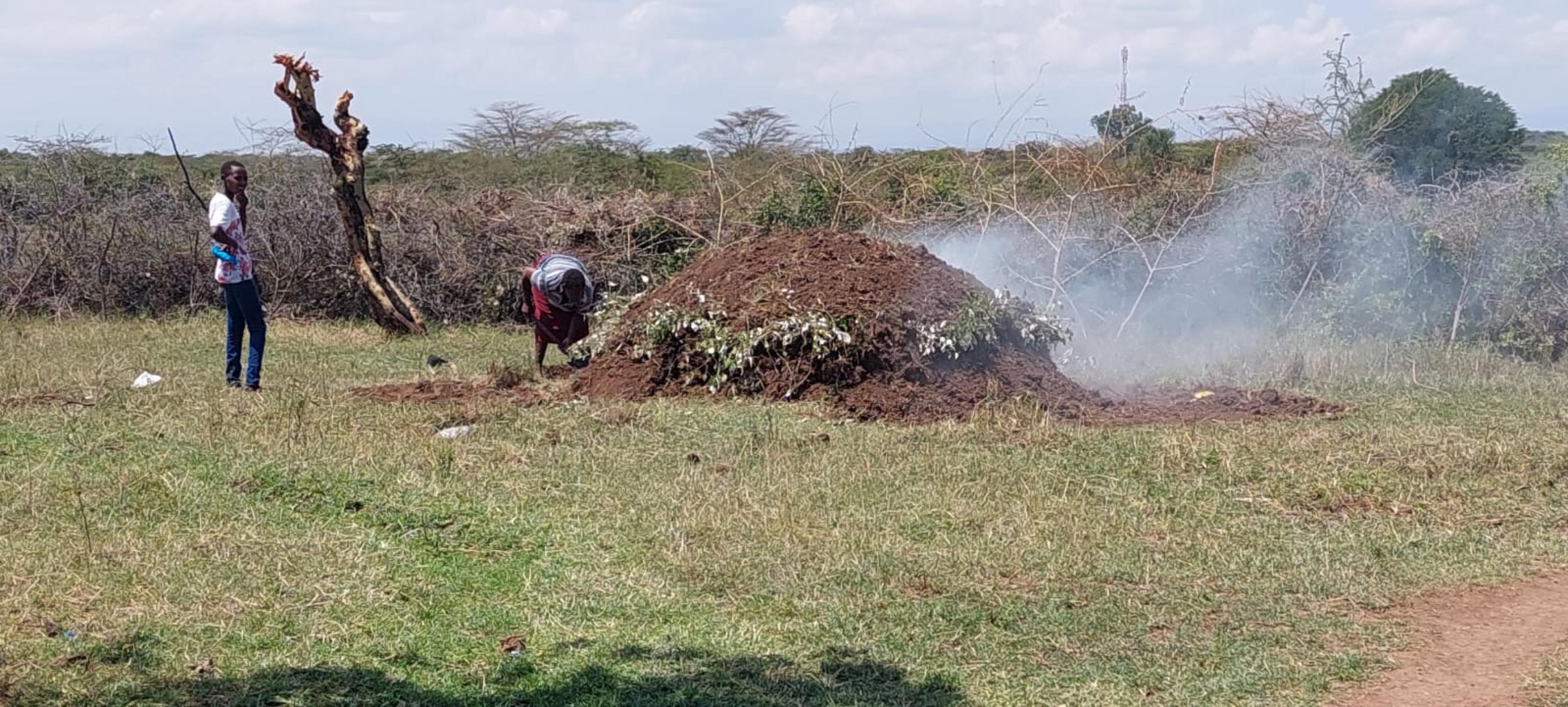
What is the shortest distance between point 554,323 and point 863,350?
9.08ft

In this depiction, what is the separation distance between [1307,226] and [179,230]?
39.2 ft

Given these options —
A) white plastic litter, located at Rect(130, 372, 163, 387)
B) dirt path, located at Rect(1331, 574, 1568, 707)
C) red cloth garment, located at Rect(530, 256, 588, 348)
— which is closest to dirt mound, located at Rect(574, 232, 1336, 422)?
red cloth garment, located at Rect(530, 256, 588, 348)

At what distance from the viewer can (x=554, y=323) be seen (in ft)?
36.7

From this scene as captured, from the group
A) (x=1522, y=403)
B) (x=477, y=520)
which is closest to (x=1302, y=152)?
(x=1522, y=403)

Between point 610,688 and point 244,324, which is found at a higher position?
point 244,324

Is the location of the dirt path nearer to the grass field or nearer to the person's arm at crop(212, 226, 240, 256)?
the grass field

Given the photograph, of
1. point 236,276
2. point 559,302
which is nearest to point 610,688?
point 236,276

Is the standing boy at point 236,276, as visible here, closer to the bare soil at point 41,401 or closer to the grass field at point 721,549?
the grass field at point 721,549

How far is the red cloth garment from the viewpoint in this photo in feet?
36.2

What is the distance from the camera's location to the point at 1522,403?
398 inches

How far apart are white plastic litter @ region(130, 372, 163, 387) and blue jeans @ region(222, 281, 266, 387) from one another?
56 cm

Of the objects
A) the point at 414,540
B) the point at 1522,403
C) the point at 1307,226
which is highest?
the point at 1307,226

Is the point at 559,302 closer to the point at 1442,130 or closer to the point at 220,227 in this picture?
the point at 220,227

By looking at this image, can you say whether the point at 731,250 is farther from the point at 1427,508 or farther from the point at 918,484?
the point at 1427,508
